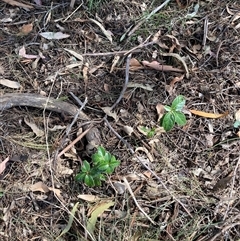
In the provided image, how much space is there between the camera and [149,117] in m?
2.49

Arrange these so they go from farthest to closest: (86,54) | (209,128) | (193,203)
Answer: (86,54) → (209,128) → (193,203)

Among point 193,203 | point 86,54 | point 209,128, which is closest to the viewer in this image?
point 193,203

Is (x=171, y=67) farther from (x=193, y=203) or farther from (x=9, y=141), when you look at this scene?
(x=9, y=141)

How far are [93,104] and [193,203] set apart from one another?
70 centimetres

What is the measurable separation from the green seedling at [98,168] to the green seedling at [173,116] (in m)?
0.30

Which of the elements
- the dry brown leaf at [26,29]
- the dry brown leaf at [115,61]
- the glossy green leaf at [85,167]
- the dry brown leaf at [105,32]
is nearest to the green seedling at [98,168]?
the glossy green leaf at [85,167]

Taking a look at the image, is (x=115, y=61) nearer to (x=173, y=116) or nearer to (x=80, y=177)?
(x=173, y=116)

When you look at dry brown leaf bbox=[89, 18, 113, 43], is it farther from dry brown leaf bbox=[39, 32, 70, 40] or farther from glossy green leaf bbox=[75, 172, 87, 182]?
glossy green leaf bbox=[75, 172, 87, 182]

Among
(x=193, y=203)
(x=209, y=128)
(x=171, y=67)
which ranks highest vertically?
(x=171, y=67)

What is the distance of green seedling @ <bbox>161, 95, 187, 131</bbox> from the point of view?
2363mm

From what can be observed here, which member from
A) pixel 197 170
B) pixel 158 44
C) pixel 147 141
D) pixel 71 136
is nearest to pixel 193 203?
pixel 197 170

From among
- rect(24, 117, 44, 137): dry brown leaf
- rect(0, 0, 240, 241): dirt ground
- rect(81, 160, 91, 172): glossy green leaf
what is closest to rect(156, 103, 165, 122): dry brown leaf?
rect(0, 0, 240, 241): dirt ground

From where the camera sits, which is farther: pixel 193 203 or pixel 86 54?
pixel 86 54

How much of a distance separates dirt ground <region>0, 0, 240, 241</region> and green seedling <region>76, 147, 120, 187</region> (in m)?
0.06
